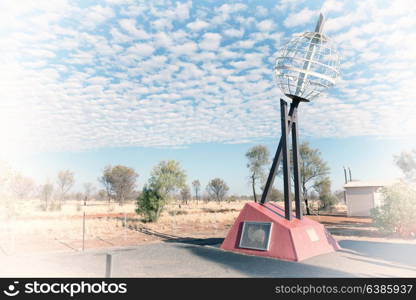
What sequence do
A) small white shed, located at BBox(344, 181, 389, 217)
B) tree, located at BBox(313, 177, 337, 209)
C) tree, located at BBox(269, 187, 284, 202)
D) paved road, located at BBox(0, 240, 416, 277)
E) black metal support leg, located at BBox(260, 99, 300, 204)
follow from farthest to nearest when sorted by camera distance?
tree, located at BBox(269, 187, 284, 202), tree, located at BBox(313, 177, 337, 209), small white shed, located at BBox(344, 181, 389, 217), black metal support leg, located at BBox(260, 99, 300, 204), paved road, located at BBox(0, 240, 416, 277)

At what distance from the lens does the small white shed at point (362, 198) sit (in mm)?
35812

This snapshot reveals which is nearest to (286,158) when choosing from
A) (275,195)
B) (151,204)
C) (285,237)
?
(285,237)

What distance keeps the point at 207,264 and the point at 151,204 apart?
57.4 feet

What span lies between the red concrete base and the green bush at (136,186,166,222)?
14.9 meters

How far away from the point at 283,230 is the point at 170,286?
5598 mm

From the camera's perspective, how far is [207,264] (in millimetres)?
11336

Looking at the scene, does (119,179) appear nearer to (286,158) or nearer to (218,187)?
(218,187)

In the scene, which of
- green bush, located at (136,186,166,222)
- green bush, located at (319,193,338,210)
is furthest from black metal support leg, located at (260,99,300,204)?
green bush, located at (319,193,338,210)

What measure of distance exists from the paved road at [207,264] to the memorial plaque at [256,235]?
703mm

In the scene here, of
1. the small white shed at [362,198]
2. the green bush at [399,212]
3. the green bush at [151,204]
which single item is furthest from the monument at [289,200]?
the small white shed at [362,198]

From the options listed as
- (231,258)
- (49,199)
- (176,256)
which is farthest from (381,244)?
(49,199)

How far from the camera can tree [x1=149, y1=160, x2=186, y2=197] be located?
29094mm

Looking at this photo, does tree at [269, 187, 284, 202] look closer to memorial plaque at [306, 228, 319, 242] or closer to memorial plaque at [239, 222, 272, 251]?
memorial plaque at [306, 228, 319, 242]

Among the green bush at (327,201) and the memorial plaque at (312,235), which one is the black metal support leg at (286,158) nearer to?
the memorial plaque at (312,235)
